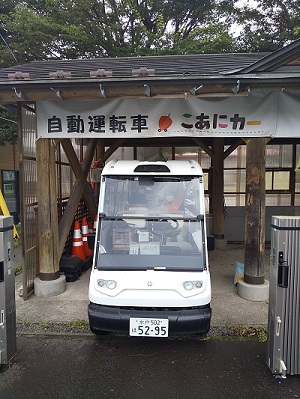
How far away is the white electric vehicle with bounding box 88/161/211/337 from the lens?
11.2 ft

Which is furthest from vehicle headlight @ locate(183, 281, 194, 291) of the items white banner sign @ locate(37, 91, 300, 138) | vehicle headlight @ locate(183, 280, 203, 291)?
white banner sign @ locate(37, 91, 300, 138)

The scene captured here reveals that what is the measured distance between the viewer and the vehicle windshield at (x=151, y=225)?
3875 millimetres

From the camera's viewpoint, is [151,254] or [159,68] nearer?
[151,254]

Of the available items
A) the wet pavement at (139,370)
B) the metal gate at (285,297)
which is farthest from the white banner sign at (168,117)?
the wet pavement at (139,370)

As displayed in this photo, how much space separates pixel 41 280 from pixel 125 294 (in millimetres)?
2597

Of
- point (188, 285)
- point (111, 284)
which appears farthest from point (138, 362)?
point (188, 285)

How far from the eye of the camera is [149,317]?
3357 mm

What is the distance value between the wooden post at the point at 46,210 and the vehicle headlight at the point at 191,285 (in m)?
2.84

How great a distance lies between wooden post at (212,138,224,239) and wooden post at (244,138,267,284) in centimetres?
364

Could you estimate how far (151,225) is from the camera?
4.11 meters

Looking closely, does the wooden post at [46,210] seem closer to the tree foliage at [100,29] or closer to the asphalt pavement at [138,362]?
the asphalt pavement at [138,362]

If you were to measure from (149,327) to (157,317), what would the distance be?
0.46 ft

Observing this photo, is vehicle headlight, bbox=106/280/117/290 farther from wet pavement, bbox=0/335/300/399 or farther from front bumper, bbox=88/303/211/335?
wet pavement, bbox=0/335/300/399

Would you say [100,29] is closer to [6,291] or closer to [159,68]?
[159,68]
